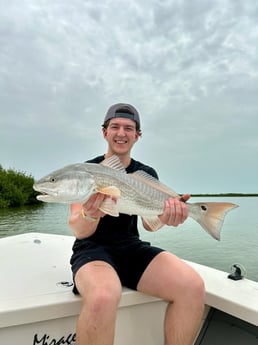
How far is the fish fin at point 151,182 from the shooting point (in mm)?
2508

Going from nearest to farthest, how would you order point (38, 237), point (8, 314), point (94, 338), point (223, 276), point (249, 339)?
point (94, 338), point (8, 314), point (249, 339), point (223, 276), point (38, 237)

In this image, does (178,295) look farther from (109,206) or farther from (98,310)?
(109,206)

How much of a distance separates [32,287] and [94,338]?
0.77m

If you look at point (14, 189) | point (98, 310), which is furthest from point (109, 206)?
point (14, 189)

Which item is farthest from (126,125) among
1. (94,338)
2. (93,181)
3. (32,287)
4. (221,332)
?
(221,332)

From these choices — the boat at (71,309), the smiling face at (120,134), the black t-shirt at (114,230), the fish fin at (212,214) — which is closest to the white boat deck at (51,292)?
the boat at (71,309)

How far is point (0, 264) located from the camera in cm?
305

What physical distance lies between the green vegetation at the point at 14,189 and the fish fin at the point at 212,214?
35377mm

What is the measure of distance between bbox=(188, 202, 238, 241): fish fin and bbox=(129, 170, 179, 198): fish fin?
0.21 m

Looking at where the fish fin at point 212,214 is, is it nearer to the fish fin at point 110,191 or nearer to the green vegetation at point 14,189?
the fish fin at point 110,191

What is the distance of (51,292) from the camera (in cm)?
236

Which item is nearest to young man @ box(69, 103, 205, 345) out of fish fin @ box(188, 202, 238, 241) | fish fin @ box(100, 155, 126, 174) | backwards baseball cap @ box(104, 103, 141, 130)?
backwards baseball cap @ box(104, 103, 141, 130)

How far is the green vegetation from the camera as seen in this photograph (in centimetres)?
3722

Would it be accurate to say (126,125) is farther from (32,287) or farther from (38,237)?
(38,237)
